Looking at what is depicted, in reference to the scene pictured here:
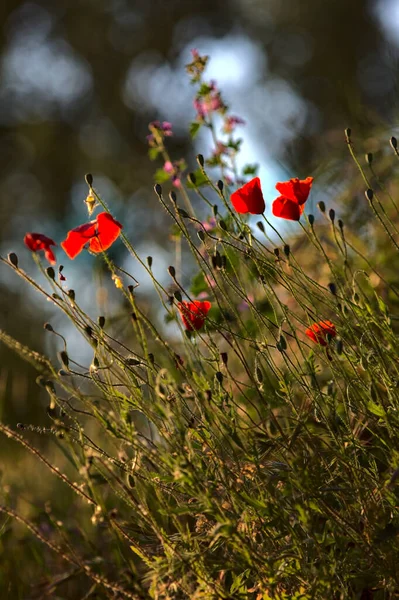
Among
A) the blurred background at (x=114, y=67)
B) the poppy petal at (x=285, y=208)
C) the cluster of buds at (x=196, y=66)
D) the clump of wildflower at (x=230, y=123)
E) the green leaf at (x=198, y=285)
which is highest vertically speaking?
the blurred background at (x=114, y=67)

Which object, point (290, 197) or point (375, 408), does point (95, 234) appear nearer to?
point (290, 197)

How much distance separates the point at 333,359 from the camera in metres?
1.62

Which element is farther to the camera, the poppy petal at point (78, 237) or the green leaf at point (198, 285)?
the green leaf at point (198, 285)

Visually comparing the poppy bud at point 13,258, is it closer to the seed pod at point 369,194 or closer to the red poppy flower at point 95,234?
the red poppy flower at point 95,234

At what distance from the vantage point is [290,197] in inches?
66.9

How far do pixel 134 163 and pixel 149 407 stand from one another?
31.5ft

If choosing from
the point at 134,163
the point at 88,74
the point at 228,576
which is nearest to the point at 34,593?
the point at 228,576

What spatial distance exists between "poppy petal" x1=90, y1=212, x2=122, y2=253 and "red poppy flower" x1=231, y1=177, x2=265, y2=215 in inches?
10.4

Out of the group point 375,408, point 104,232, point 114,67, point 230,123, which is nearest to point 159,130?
point 230,123

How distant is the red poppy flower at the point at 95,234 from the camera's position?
1.68m

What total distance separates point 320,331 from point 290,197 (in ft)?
1.00

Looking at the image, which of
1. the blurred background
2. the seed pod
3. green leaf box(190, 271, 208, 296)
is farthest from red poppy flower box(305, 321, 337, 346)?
the blurred background

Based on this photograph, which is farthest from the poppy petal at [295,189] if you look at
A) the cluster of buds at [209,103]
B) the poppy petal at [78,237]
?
the cluster of buds at [209,103]

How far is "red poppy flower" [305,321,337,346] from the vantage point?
162cm
